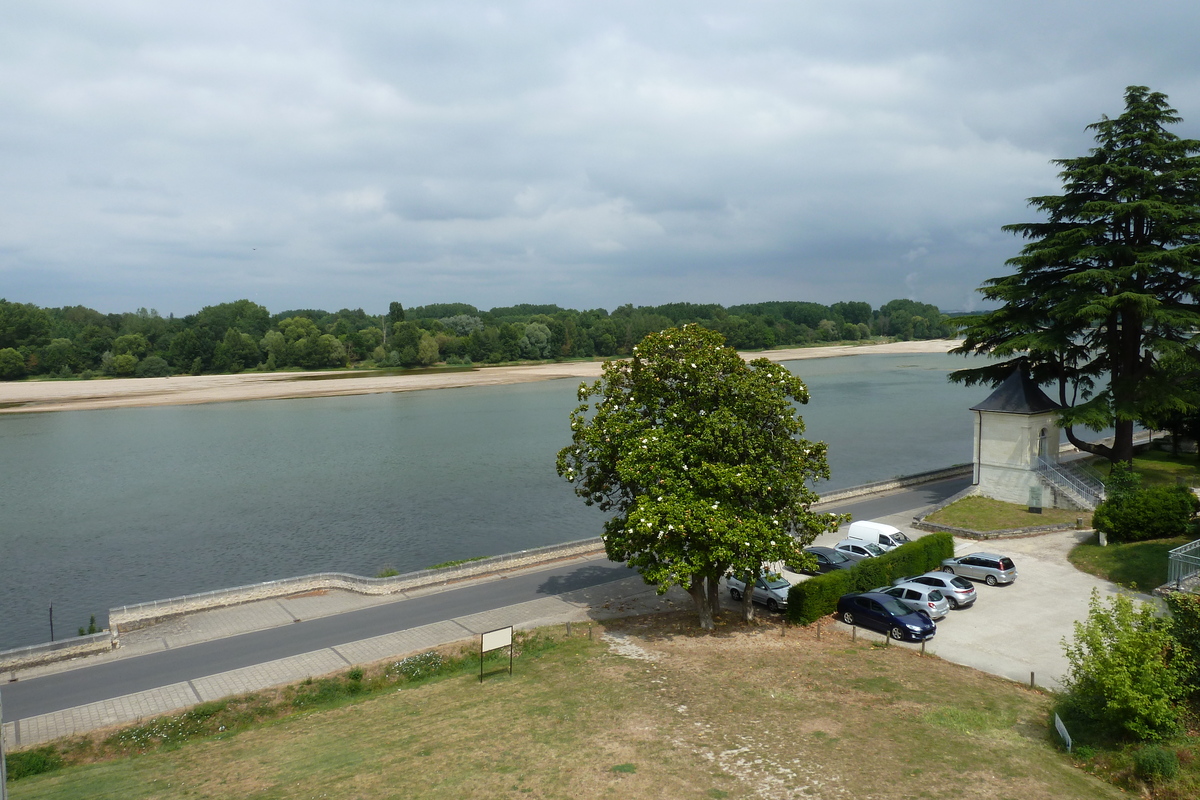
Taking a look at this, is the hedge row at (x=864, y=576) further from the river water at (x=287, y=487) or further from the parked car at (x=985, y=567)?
the river water at (x=287, y=487)

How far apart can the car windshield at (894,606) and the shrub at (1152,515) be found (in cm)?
1206

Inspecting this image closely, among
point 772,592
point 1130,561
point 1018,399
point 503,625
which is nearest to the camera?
point 503,625

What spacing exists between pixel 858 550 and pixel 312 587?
20375 mm

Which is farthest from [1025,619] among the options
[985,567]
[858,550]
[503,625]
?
[503,625]

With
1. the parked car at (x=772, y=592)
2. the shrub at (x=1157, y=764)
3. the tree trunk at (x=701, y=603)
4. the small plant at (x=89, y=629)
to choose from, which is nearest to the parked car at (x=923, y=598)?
the parked car at (x=772, y=592)

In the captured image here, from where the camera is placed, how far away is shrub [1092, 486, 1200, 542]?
91.1 ft

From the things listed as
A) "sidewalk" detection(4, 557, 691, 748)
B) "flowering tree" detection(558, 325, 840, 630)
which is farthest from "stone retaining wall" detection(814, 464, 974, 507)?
"flowering tree" detection(558, 325, 840, 630)

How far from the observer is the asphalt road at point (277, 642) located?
19.9 m

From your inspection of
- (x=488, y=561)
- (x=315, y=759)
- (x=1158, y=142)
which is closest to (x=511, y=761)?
(x=315, y=759)

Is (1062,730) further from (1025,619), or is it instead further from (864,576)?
(864,576)

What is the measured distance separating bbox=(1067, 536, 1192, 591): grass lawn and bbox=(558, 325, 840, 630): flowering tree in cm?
1097

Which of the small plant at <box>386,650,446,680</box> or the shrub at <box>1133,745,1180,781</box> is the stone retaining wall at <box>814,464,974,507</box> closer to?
the small plant at <box>386,650,446,680</box>

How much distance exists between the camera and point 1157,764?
42.8 feet

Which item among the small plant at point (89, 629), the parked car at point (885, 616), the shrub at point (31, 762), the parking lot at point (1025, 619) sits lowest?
the small plant at point (89, 629)
